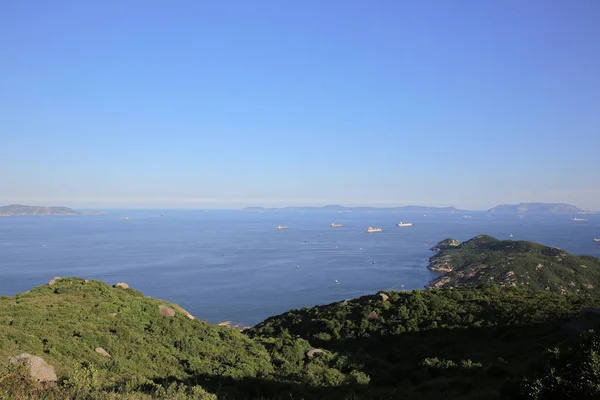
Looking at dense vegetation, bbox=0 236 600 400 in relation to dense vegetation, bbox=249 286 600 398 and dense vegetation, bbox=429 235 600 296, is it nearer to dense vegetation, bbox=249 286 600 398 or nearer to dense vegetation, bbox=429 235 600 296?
dense vegetation, bbox=249 286 600 398

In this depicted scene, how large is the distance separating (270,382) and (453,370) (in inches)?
426

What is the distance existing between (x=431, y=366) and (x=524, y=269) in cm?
9504

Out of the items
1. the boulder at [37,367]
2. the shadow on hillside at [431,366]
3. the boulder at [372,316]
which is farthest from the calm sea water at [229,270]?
the boulder at [37,367]

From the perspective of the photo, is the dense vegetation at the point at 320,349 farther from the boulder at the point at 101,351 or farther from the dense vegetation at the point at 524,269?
the dense vegetation at the point at 524,269

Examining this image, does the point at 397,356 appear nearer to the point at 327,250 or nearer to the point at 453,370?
the point at 453,370

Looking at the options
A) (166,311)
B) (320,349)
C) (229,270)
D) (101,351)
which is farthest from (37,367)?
(229,270)

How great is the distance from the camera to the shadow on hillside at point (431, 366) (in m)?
16.1

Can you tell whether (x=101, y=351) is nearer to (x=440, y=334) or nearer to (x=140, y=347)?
(x=140, y=347)

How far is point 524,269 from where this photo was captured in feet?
326

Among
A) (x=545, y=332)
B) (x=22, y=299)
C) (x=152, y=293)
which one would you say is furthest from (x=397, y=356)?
(x=152, y=293)

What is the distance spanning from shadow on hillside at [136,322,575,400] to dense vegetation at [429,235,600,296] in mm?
72101

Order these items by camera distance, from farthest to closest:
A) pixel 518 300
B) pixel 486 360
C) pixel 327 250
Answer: pixel 327 250, pixel 518 300, pixel 486 360

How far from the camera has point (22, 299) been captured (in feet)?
81.2

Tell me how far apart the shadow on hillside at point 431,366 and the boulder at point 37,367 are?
4.10m
